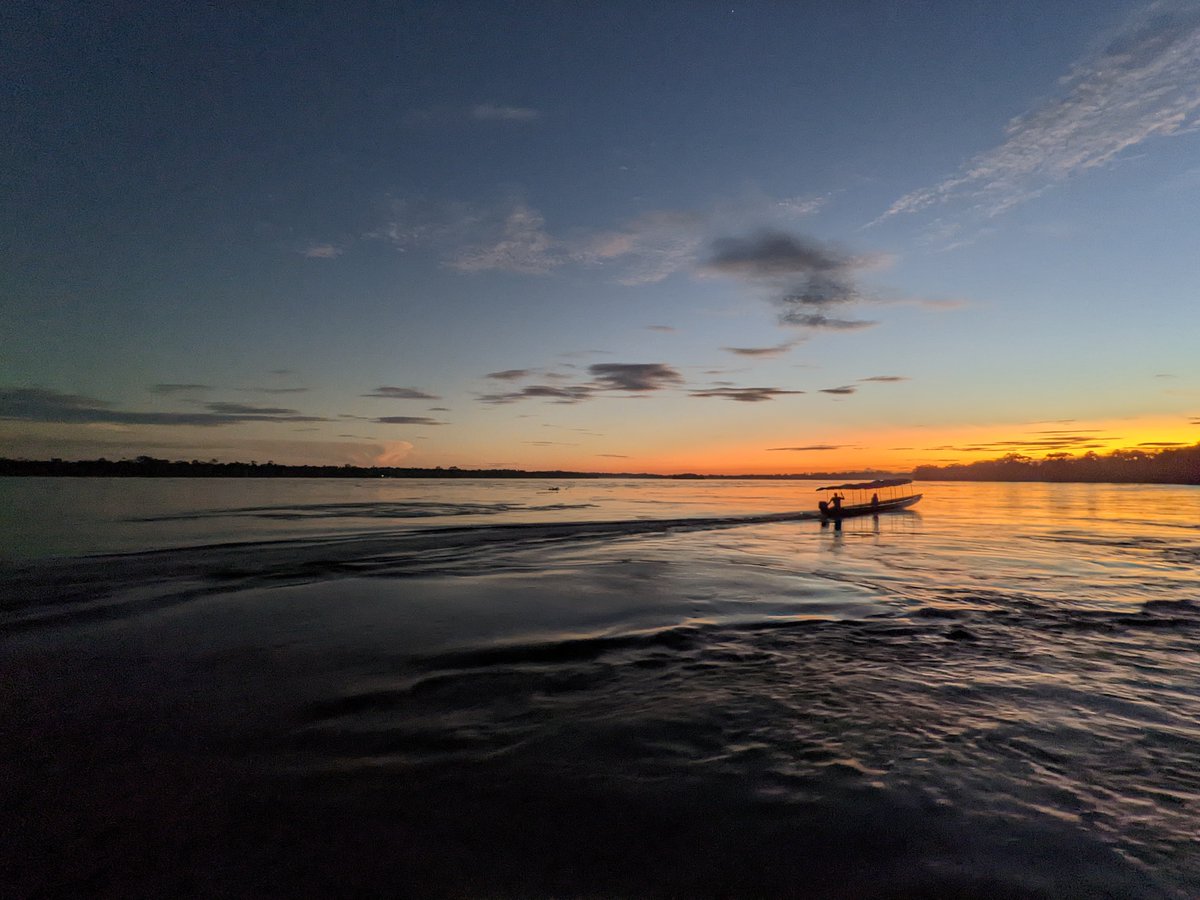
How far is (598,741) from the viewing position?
766 cm

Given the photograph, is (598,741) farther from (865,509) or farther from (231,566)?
(865,509)

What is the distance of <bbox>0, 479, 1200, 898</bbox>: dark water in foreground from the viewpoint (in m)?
5.22

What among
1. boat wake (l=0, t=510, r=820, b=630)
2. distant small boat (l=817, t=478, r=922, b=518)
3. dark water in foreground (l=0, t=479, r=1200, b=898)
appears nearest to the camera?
dark water in foreground (l=0, t=479, r=1200, b=898)

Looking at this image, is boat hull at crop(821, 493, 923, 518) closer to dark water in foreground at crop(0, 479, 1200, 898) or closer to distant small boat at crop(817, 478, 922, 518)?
distant small boat at crop(817, 478, 922, 518)

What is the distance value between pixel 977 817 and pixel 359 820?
6776 mm

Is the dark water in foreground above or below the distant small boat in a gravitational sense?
below

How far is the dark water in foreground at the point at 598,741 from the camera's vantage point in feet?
17.1

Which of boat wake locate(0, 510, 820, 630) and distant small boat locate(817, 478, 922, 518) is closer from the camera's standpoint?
boat wake locate(0, 510, 820, 630)

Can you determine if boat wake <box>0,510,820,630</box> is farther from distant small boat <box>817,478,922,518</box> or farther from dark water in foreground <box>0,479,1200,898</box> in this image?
distant small boat <box>817,478,922,518</box>

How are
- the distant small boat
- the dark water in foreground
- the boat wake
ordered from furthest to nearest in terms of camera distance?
Answer: the distant small boat, the boat wake, the dark water in foreground

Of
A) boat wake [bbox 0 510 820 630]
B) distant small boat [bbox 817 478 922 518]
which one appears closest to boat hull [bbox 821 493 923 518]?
distant small boat [bbox 817 478 922 518]

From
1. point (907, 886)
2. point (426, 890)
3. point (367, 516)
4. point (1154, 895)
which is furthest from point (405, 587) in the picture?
point (367, 516)

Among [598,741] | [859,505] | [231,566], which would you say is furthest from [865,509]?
[598,741]

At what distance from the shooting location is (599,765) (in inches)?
277
